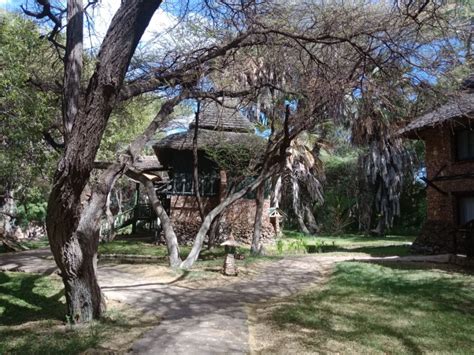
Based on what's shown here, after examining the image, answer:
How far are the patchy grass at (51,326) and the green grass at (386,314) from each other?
2.35 m

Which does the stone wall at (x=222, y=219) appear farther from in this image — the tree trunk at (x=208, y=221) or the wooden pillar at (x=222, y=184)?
the tree trunk at (x=208, y=221)

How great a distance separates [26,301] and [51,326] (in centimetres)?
251

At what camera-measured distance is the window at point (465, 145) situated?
1555 cm

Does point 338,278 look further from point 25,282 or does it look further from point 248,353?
point 25,282

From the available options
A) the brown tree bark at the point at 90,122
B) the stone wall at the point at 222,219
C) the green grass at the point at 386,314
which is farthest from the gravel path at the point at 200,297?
the stone wall at the point at 222,219

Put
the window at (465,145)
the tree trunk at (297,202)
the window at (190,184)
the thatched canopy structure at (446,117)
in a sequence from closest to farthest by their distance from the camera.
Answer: the thatched canopy structure at (446,117) → the window at (465,145) → the window at (190,184) → the tree trunk at (297,202)

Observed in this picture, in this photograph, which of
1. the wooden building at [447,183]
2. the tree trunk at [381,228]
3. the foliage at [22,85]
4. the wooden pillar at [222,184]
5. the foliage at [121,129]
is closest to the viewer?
the foliage at [22,85]

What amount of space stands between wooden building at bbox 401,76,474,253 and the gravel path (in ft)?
7.43

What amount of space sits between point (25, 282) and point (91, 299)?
4.53 m

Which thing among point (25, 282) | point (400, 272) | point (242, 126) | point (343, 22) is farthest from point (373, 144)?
point (25, 282)

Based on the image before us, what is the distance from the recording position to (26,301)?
8.70 metres

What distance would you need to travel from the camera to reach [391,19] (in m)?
7.52

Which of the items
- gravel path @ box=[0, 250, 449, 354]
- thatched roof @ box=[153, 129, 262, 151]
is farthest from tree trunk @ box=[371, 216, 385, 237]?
gravel path @ box=[0, 250, 449, 354]

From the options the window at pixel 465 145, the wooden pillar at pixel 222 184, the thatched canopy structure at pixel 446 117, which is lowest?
the wooden pillar at pixel 222 184
